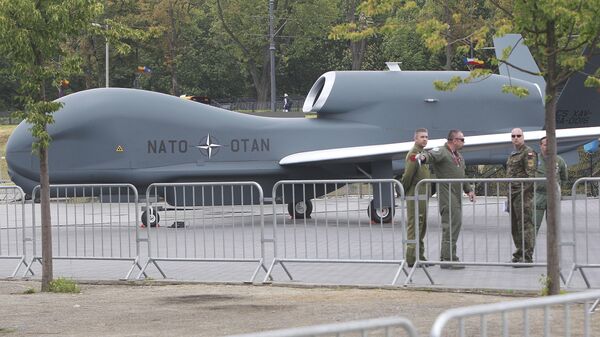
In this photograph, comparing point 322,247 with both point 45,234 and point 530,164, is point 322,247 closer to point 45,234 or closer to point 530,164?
point 530,164

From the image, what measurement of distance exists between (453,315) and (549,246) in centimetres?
590

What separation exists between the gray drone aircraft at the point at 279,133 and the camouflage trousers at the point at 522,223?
8927mm

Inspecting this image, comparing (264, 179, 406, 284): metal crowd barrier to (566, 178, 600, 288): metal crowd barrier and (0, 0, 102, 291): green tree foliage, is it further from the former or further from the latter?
(0, 0, 102, 291): green tree foliage

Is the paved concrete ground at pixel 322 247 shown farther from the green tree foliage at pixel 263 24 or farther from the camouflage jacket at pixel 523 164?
the green tree foliage at pixel 263 24

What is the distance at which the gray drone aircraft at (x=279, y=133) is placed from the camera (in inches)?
856

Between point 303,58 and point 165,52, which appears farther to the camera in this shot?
point 303,58

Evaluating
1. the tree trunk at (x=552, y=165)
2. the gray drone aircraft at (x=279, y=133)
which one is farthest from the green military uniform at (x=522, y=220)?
the gray drone aircraft at (x=279, y=133)

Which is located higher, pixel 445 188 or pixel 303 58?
pixel 303 58

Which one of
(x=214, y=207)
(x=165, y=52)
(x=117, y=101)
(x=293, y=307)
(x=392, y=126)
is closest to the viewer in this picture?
(x=293, y=307)

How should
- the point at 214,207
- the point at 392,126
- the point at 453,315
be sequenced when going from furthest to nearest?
the point at 392,126 < the point at 214,207 < the point at 453,315

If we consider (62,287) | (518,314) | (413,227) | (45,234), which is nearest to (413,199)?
(413,227)

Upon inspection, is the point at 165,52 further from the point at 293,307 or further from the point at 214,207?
the point at 293,307

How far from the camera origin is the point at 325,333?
4.20 meters

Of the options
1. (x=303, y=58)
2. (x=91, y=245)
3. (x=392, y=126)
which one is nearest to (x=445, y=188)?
(x=91, y=245)
